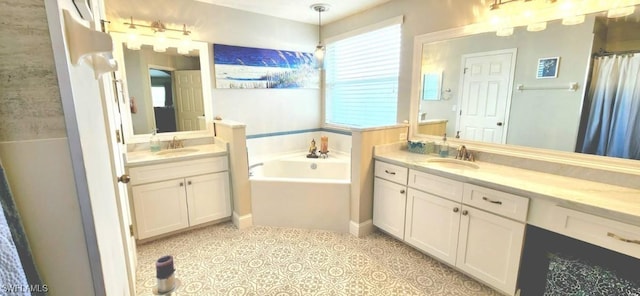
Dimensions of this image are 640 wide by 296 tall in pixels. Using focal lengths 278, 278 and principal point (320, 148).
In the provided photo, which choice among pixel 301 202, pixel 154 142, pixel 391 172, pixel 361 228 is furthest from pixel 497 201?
pixel 154 142

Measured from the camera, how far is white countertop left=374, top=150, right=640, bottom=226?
1428 mm

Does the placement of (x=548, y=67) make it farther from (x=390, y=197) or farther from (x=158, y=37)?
(x=158, y=37)

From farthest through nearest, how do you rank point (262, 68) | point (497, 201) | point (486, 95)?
point (262, 68) < point (486, 95) < point (497, 201)

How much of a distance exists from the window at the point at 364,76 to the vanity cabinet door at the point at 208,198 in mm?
1853

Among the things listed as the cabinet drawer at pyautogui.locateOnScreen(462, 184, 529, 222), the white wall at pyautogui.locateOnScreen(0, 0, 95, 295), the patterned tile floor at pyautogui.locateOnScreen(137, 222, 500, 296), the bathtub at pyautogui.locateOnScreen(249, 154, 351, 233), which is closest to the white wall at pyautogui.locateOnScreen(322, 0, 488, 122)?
the bathtub at pyautogui.locateOnScreen(249, 154, 351, 233)

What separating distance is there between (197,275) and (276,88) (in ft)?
7.83

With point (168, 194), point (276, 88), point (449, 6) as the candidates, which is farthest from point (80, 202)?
point (276, 88)

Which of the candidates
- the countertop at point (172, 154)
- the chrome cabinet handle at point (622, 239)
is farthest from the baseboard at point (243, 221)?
the chrome cabinet handle at point (622, 239)

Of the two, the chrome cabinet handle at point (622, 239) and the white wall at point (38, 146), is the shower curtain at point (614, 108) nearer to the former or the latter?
the chrome cabinet handle at point (622, 239)

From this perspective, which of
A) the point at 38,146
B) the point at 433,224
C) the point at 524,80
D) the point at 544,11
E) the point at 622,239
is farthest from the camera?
the point at 433,224

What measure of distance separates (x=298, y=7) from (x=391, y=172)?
85.0 inches

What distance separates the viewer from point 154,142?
2.94 meters

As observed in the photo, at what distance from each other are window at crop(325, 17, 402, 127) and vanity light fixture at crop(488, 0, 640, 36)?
1009mm

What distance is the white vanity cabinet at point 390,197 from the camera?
8.00ft
